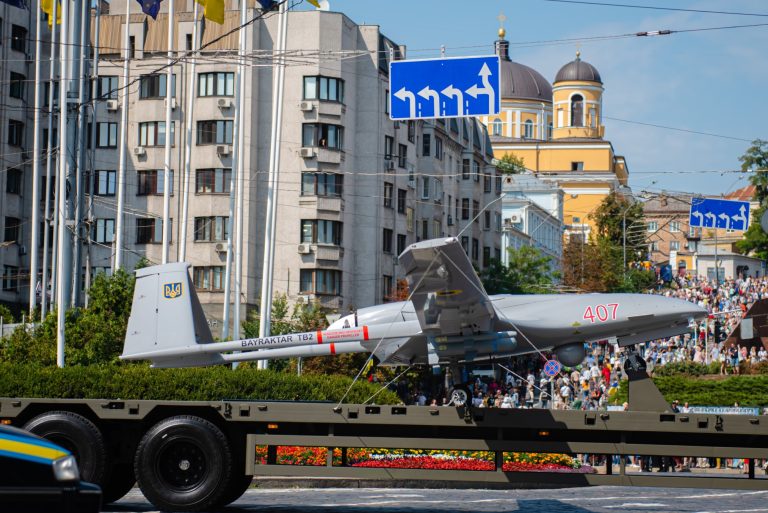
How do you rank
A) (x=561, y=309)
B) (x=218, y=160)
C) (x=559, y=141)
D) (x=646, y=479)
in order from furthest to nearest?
(x=559, y=141) < (x=218, y=160) < (x=561, y=309) < (x=646, y=479)

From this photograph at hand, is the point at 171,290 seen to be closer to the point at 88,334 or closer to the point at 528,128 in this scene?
the point at 88,334

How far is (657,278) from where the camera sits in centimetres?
10731

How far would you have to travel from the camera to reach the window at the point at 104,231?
70000 millimetres

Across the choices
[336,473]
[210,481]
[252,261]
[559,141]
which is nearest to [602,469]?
[336,473]

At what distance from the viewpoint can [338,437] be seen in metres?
16.6

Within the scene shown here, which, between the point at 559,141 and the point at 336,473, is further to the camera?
the point at 559,141

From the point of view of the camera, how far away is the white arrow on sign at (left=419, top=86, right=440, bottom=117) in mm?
26203

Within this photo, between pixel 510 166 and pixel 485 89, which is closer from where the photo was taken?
pixel 485 89

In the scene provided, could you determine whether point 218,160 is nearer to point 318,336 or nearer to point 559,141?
point 318,336

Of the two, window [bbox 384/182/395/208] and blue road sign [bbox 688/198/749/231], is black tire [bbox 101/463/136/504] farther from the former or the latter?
window [bbox 384/182/395/208]

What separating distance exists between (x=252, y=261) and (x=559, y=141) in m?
98.7

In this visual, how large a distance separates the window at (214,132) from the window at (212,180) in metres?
1.66

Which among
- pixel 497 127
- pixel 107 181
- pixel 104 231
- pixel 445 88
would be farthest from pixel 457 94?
pixel 497 127

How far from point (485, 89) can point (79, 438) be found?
12.9m
